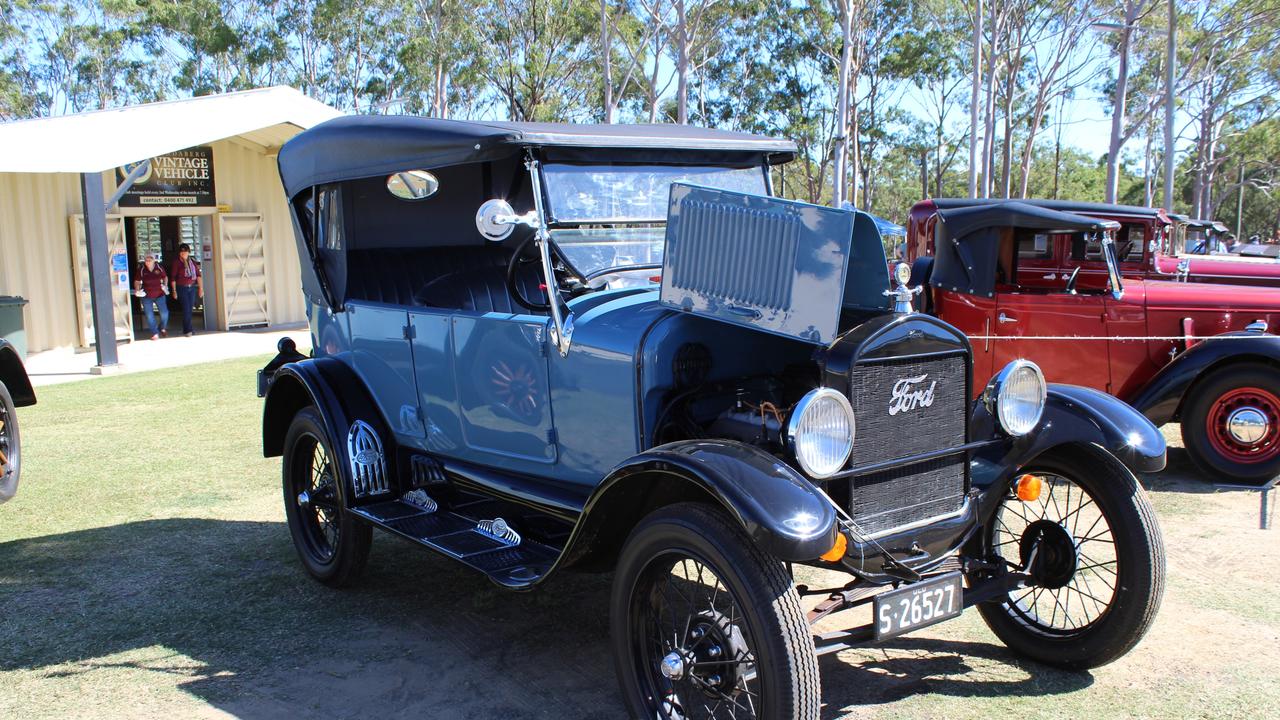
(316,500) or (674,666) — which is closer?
(674,666)

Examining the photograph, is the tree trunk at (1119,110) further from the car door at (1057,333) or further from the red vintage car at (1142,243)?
the car door at (1057,333)

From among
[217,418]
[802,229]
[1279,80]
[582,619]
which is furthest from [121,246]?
[1279,80]

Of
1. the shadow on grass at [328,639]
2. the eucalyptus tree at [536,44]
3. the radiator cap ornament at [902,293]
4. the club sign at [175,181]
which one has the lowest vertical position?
the shadow on grass at [328,639]

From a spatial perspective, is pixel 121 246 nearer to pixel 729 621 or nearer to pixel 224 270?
pixel 224 270

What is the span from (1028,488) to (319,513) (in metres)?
3.30

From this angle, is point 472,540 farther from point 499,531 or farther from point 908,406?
point 908,406

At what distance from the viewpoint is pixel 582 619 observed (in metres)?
4.13

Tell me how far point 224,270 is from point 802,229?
1607 cm

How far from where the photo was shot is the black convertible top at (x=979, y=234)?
22.1 feet

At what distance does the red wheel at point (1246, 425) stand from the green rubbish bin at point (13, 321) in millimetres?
13502

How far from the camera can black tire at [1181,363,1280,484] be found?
621cm

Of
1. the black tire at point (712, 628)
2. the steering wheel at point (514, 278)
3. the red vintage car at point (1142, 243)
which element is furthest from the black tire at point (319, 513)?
the red vintage car at point (1142, 243)

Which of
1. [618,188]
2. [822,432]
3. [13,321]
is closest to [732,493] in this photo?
[822,432]

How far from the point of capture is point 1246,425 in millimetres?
6258
